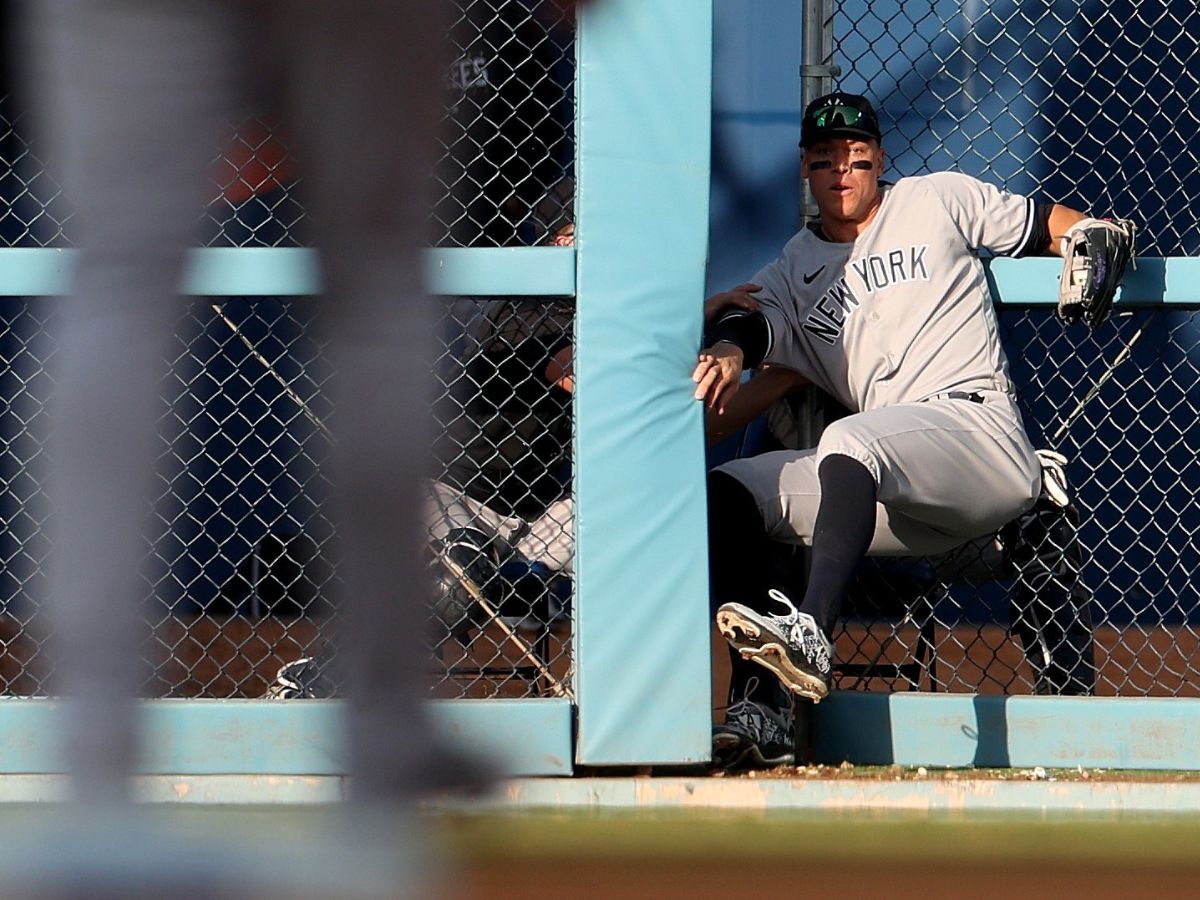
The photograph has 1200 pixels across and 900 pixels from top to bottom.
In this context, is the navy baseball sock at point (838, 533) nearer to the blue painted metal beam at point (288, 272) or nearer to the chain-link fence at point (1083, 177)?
the blue painted metal beam at point (288, 272)

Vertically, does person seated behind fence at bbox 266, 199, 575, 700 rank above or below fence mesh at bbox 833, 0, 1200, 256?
below

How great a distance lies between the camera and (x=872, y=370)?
12.8ft

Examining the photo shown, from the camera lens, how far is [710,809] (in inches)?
134

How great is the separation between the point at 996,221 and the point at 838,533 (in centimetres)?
107

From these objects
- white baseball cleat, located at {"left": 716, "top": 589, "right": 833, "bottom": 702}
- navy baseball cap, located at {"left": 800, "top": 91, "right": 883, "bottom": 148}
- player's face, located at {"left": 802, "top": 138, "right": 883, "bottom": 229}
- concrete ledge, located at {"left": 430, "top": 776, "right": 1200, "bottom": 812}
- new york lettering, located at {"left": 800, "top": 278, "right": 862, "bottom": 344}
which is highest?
navy baseball cap, located at {"left": 800, "top": 91, "right": 883, "bottom": 148}

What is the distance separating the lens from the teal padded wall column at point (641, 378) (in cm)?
350

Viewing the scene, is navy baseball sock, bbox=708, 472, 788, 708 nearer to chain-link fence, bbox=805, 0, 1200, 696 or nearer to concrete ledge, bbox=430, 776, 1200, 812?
concrete ledge, bbox=430, 776, 1200, 812

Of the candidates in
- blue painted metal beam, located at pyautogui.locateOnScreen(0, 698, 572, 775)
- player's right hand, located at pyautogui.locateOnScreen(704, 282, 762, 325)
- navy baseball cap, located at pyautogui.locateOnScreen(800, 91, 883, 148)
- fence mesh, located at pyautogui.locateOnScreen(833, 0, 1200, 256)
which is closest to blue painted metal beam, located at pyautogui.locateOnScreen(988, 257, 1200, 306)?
navy baseball cap, located at pyautogui.locateOnScreen(800, 91, 883, 148)

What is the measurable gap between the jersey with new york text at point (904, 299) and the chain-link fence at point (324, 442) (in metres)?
0.66

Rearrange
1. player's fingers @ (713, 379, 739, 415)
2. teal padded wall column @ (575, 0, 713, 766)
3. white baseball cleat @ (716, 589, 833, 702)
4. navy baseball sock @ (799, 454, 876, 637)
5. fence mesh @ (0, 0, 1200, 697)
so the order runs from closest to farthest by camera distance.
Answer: white baseball cleat @ (716, 589, 833, 702) < navy baseball sock @ (799, 454, 876, 637) < teal padded wall column @ (575, 0, 713, 766) < player's fingers @ (713, 379, 739, 415) < fence mesh @ (0, 0, 1200, 697)

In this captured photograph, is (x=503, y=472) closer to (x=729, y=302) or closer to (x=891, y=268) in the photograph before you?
(x=729, y=302)

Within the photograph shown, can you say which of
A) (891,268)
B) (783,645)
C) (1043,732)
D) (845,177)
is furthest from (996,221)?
(783,645)

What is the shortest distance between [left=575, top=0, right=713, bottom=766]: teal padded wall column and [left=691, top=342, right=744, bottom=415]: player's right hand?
0.03 metres

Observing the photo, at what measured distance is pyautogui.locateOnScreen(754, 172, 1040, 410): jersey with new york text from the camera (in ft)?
12.5
